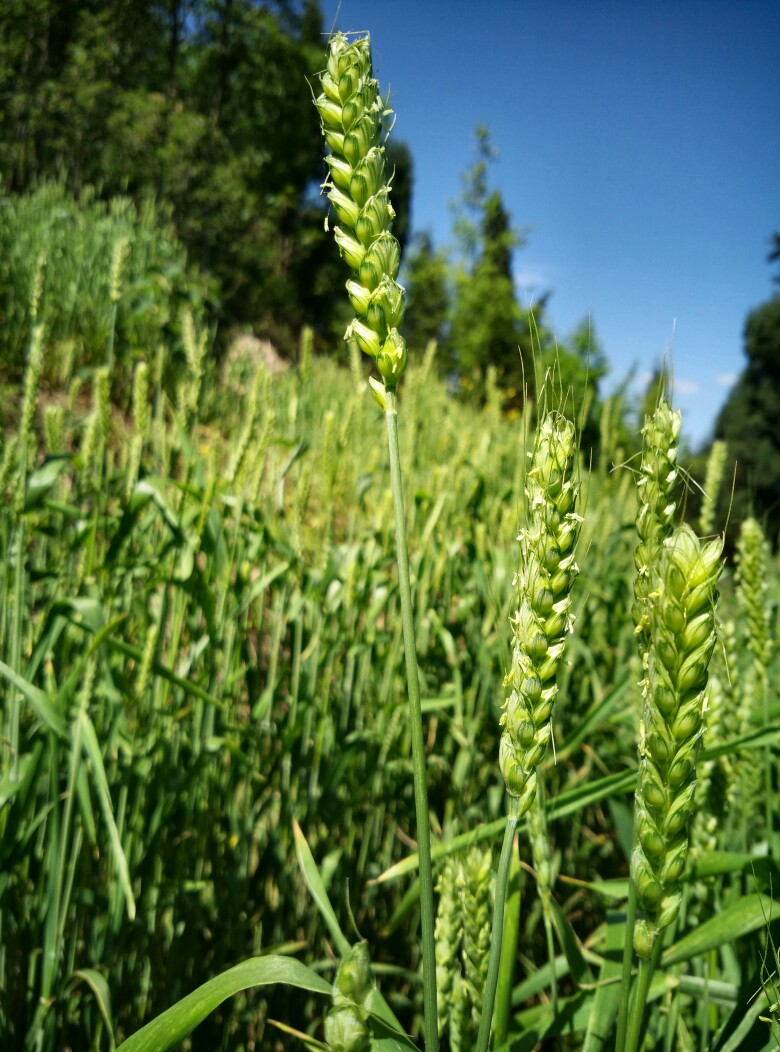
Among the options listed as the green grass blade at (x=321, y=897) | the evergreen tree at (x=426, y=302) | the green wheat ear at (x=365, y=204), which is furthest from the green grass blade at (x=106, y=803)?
the evergreen tree at (x=426, y=302)

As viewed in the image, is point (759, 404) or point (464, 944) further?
point (759, 404)

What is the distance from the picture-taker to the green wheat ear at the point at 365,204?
525 millimetres

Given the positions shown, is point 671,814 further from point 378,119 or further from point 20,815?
point 20,815

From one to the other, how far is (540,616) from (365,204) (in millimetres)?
324

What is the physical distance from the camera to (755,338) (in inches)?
578

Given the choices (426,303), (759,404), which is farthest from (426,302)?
(759,404)

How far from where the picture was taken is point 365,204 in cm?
53

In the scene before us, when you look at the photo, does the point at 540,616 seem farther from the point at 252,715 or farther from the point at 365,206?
the point at 252,715

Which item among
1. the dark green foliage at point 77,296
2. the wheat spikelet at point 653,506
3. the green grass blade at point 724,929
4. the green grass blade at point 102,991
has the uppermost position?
the dark green foliage at point 77,296

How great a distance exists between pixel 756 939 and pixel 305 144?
1916 cm

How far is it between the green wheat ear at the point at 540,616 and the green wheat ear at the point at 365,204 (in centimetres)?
13

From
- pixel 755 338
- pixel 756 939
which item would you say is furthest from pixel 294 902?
pixel 755 338

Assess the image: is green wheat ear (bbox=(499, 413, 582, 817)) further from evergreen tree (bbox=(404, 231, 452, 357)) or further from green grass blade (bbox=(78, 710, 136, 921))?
evergreen tree (bbox=(404, 231, 452, 357))

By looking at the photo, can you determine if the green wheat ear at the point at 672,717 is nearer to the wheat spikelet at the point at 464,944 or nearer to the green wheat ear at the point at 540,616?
the green wheat ear at the point at 540,616
